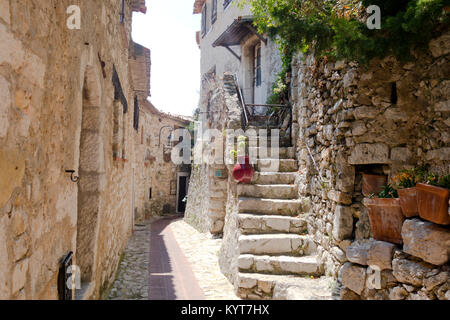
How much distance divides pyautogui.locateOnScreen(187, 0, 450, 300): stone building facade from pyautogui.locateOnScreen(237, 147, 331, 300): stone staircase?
1 centimetres

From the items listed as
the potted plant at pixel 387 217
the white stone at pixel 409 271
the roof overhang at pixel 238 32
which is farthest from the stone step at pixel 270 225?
the roof overhang at pixel 238 32

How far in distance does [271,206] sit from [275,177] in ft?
2.21

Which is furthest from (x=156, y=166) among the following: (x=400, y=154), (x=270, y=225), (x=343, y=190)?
(x=400, y=154)

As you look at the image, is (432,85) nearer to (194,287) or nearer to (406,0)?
(406,0)

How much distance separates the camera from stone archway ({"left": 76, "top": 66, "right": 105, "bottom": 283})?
11.2ft

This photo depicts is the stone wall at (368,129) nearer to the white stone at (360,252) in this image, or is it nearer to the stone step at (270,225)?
the white stone at (360,252)

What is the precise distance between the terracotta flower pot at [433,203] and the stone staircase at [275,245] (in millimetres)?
1676

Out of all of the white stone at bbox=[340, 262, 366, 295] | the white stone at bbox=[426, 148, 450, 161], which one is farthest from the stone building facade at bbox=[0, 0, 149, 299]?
the white stone at bbox=[426, 148, 450, 161]

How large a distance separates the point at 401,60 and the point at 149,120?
1256 cm

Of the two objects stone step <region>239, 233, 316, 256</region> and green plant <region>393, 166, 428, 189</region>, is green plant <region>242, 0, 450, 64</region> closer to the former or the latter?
green plant <region>393, 166, 428, 189</region>

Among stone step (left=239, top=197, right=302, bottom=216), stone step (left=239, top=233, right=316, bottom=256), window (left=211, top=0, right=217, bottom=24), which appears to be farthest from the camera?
window (left=211, top=0, right=217, bottom=24)

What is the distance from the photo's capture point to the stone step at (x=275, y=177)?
596cm

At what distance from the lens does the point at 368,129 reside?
11.9 ft
